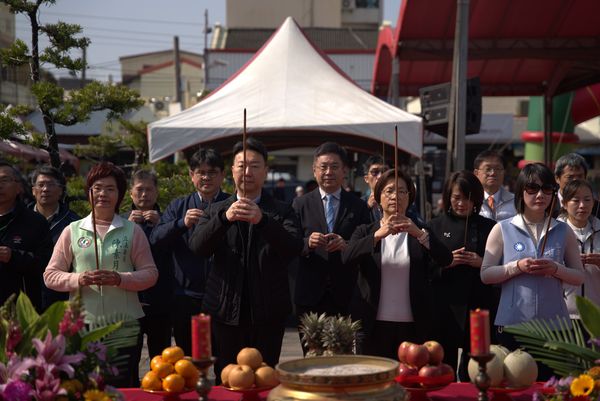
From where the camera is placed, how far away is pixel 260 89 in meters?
9.35

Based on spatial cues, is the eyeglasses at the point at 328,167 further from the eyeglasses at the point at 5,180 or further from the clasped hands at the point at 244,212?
the eyeglasses at the point at 5,180

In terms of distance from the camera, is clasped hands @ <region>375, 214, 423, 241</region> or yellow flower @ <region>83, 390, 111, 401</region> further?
clasped hands @ <region>375, 214, 423, 241</region>

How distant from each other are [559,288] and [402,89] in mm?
13430

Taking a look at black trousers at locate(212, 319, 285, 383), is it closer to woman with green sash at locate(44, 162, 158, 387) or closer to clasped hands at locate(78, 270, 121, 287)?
woman with green sash at locate(44, 162, 158, 387)

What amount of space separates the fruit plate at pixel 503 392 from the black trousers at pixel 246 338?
1.43m

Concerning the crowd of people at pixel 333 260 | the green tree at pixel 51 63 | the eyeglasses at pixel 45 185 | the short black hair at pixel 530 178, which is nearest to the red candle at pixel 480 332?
the crowd of people at pixel 333 260

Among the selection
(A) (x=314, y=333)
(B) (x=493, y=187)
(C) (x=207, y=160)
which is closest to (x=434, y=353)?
(A) (x=314, y=333)

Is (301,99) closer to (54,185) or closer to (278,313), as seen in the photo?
(54,185)

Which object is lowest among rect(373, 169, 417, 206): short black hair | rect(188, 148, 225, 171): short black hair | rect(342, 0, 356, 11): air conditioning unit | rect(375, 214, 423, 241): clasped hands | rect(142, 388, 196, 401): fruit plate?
rect(142, 388, 196, 401): fruit plate

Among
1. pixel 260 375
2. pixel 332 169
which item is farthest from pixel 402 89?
pixel 260 375

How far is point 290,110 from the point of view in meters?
8.86

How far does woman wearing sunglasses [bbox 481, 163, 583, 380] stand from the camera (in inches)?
164

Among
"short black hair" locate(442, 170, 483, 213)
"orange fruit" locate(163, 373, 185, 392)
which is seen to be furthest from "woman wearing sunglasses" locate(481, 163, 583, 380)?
"orange fruit" locate(163, 373, 185, 392)

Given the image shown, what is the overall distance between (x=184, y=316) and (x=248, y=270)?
1.01 m
